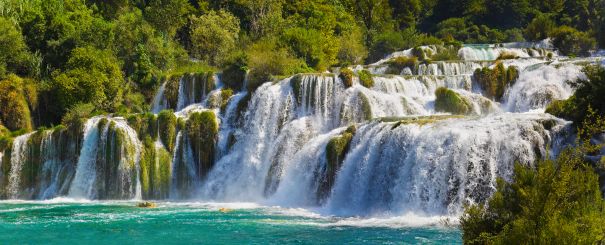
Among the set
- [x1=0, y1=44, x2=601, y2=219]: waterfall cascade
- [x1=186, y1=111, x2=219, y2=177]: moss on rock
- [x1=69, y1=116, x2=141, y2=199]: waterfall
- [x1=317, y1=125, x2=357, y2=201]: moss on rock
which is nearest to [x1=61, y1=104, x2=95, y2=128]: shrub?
[x1=0, y1=44, x2=601, y2=219]: waterfall cascade

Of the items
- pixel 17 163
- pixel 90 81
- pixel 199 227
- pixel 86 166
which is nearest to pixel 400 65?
pixel 90 81

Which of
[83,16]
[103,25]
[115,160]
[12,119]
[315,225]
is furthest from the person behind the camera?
[83,16]

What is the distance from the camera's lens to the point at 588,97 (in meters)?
21.4

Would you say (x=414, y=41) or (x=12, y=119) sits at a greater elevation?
(x=414, y=41)

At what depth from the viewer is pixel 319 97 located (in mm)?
34188

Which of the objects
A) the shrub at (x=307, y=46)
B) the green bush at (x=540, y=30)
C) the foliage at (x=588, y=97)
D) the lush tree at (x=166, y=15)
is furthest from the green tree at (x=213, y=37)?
the foliage at (x=588, y=97)

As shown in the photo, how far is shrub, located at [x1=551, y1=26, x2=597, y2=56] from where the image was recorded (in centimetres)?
4816

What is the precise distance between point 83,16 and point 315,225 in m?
35.8

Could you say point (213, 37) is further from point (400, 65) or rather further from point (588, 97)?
point (588, 97)

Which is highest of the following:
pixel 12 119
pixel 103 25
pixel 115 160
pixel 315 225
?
pixel 103 25

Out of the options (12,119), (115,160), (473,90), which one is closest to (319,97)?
(473,90)

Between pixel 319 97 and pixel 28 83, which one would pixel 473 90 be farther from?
pixel 28 83

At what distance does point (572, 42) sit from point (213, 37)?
26.7 meters

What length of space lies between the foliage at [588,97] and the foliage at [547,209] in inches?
422
